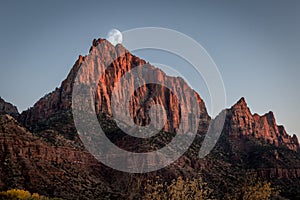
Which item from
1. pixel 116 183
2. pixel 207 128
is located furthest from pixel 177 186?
pixel 207 128

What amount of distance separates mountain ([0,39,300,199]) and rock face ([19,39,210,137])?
0.52 meters

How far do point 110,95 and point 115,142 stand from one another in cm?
5163

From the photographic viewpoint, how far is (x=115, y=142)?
370 ft

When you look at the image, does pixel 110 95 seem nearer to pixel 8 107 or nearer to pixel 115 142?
pixel 115 142

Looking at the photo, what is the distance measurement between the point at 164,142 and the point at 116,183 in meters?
32.9

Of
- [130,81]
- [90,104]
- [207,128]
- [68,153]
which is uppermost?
[130,81]

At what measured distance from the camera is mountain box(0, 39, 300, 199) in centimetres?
7350

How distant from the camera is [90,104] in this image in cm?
13225

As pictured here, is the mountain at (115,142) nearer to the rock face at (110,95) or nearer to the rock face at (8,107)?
the rock face at (8,107)

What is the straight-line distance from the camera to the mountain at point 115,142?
241 feet

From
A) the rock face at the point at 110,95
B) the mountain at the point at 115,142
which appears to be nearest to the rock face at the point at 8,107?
the mountain at the point at 115,142

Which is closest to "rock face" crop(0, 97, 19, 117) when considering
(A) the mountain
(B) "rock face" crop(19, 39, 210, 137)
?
(A) the mountain

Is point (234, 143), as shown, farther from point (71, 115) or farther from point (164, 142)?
point (71, 115)

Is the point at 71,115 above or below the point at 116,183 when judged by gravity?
above
